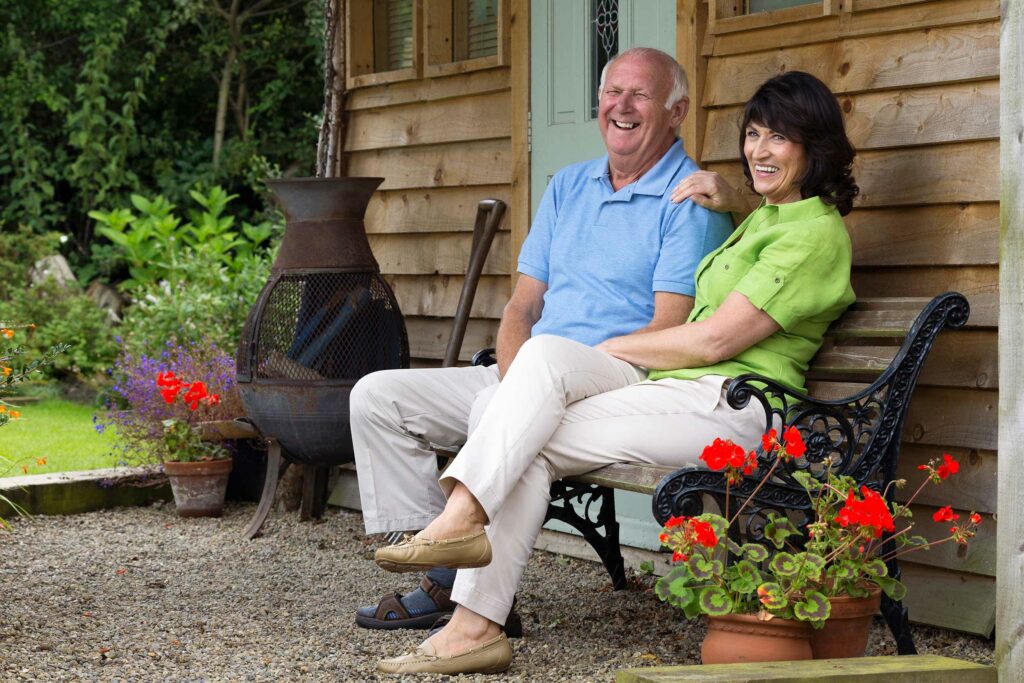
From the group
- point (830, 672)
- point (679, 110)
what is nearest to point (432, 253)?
point (679, 110)

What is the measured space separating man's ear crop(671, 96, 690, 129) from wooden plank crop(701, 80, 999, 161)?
39cm

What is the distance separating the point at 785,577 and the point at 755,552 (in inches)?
2.9

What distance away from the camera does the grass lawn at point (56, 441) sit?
578 cm

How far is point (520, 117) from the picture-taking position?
4297 millimetres

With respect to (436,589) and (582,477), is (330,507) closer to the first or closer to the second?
(436,589)

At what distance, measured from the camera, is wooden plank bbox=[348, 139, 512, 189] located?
14.6 ft

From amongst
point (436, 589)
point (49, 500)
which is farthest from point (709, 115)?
point (49, 500)

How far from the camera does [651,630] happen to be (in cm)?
329

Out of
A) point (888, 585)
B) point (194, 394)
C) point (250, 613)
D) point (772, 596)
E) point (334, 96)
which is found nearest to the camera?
point (772, 596)

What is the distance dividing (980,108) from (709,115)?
85 cm

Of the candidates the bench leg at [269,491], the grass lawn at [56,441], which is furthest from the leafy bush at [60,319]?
the bench leg at [269,491]

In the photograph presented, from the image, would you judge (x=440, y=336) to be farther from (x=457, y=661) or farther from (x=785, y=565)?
(x=785, y=565)

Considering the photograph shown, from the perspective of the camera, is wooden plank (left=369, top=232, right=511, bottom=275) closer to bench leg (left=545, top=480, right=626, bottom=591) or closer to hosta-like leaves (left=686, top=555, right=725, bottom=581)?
bench leg (left=545, top=480, right=626, bottom=591)

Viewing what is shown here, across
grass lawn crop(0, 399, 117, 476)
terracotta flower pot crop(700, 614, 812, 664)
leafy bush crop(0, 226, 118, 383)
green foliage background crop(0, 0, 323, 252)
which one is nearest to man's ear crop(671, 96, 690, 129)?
terracotta flower pot crop(700, 614, 812, 664)
